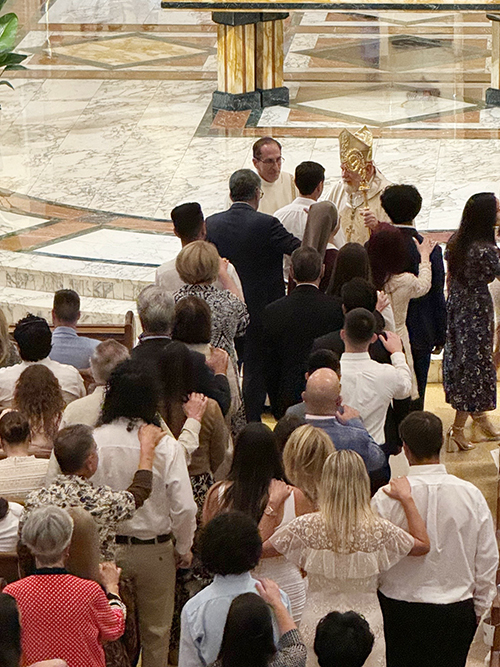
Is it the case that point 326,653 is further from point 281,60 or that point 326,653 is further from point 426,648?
point 281,60

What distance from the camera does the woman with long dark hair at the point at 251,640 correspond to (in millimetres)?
2996

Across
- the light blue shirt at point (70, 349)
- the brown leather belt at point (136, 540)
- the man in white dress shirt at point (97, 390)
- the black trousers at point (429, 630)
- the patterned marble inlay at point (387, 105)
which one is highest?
the man in white dress shirt at point (97, 390)

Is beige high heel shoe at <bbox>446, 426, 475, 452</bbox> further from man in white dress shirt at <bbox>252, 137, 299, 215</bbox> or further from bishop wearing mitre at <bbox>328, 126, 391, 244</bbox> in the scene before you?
man in white dress shirt at <bbox>252, 137, 299, 215</bbox>

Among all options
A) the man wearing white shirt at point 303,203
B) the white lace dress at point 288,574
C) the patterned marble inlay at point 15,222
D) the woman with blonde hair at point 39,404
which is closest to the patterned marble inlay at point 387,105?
the patterned marble inlay at point 15,222

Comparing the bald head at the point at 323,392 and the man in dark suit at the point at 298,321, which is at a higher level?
the bald head at the point at 323,392

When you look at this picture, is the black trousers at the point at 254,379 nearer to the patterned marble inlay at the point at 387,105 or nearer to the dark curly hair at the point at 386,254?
the dark curly hair at the point at 386,254

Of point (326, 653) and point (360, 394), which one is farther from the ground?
point (326, 653)

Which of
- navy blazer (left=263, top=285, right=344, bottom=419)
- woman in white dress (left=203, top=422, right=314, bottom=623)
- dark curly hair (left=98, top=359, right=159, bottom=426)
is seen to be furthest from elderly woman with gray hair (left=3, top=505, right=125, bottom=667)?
navy blazer (left=263, top=285, right=344, bottom=419)

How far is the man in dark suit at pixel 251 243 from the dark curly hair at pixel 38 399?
4.98ft

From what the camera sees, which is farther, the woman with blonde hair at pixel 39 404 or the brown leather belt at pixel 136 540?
the woman with blonde hair at pixel 39 404

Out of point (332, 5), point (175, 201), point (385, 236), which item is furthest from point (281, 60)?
point (385, 236)

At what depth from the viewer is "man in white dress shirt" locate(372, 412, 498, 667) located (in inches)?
153

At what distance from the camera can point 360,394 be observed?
15.7 feet

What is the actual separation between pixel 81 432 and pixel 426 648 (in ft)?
4.17
